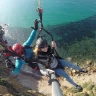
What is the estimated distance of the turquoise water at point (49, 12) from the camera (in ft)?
86.9

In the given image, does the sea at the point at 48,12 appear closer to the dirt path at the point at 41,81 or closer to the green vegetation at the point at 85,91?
the dirt path at the point at 41,81

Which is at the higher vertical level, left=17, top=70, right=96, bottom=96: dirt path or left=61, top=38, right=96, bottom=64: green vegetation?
left=61, top=38, right=96, bottom=64: green vegetation

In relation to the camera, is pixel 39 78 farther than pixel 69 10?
No

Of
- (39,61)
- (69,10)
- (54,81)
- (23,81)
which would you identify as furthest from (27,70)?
(69,10)

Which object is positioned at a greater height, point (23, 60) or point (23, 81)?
point (23, 60)

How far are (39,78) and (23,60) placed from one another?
7.43 m

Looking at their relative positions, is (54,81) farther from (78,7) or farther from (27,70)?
(78,7)

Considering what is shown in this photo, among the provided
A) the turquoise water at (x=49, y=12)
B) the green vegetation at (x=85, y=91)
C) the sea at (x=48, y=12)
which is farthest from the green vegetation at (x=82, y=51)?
the turquoise water at (x=49, y=12)

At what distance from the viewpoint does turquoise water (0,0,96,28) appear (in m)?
26.5

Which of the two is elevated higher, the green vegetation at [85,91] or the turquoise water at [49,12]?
the turquoise water at [49,12]

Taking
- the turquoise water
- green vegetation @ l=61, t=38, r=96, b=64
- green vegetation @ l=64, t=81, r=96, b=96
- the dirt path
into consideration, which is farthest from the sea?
green vegetation @ l=64, t=81, r=96, b=96

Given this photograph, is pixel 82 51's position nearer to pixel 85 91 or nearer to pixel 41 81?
pixel 41 81

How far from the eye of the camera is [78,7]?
28.3 metres

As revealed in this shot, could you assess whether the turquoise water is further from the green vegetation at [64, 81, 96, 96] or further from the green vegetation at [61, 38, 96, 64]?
the green vegetation at [64, 81, 96, 96]
